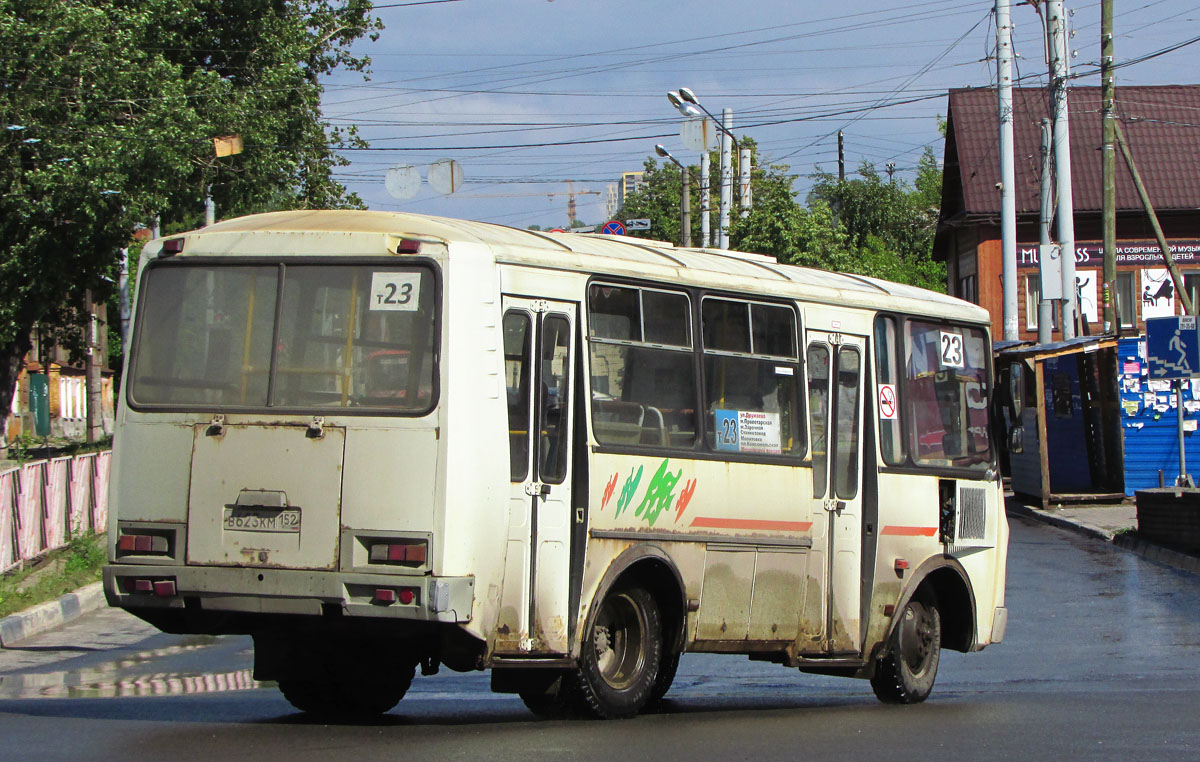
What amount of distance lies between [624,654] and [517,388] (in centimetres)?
182

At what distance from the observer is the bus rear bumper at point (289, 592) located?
24.7 ft

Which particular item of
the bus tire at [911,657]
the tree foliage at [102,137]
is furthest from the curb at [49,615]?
the tree foliage at [102,137]

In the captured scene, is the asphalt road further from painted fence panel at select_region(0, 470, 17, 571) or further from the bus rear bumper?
painted fence panel at select_region(0, 470, 17, 571)

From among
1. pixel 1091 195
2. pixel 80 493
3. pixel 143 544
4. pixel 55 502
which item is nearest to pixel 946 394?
pixel 143 544

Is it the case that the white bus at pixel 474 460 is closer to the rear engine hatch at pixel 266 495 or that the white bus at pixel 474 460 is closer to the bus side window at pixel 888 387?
the rear engine hatch at pixel 266 495

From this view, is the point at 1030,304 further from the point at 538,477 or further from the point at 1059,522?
the point at 538,477

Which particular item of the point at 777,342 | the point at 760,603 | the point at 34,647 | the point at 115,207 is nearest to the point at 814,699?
the point at 760,603

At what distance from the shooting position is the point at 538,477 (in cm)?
820

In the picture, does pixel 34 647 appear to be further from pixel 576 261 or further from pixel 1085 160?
pixel 1085 160

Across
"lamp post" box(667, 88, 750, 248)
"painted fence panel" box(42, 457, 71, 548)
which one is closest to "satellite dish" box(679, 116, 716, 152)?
"lamp post" box(667, 88, 750, 248)

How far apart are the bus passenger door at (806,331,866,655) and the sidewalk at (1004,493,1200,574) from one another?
10854 mm

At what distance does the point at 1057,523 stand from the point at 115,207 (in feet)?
65.1

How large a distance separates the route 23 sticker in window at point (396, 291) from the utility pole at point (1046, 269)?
2443 cm

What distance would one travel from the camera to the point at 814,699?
11.2m
